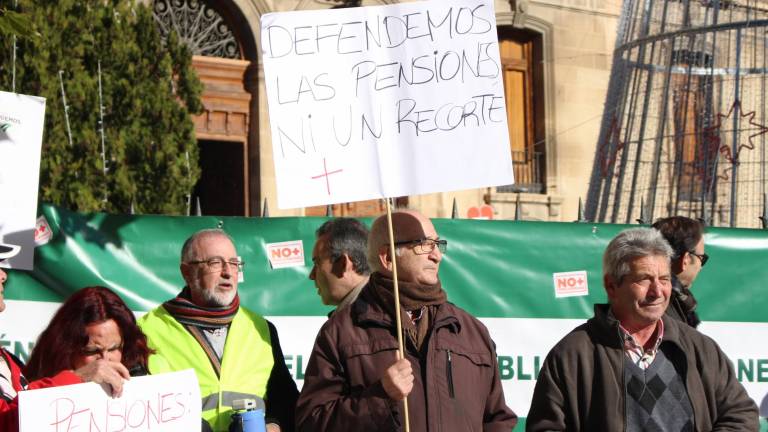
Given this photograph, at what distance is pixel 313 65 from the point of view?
190 inches

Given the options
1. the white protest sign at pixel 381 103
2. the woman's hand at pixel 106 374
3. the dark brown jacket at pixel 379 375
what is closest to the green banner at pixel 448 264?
the white protest sign at pixel 381 103

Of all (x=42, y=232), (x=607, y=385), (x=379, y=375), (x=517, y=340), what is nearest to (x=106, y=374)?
(x=379, y=375)

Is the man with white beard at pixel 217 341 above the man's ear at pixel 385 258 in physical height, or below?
below

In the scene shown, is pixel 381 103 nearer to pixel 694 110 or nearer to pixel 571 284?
pixel 571 284

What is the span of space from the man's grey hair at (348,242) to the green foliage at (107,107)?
365cm

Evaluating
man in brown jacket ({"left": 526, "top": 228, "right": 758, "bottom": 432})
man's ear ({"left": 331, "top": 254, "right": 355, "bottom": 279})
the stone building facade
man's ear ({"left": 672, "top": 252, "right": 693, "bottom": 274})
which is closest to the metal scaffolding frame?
the stone building facade

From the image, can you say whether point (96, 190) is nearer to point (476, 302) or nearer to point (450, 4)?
point (476, 302)

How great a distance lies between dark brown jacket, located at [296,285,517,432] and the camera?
173 inches

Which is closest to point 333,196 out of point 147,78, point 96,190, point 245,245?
point 245,245

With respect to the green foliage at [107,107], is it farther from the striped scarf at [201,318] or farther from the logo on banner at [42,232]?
the striped scarf at [201,318]

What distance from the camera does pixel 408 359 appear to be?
14.9 ft

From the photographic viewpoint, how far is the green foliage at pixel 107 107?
891 centimetres

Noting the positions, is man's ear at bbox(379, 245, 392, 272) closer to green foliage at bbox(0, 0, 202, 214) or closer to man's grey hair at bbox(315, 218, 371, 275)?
man's grey hair at bbox(315, 218, 371, 275)

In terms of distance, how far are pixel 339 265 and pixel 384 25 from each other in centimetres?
111
